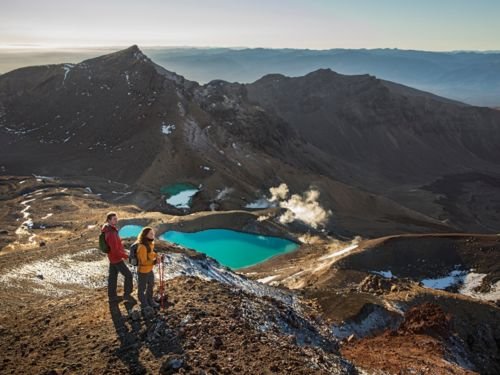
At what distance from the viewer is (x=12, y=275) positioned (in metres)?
25.3

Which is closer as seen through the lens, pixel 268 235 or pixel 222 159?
pixel 268 235

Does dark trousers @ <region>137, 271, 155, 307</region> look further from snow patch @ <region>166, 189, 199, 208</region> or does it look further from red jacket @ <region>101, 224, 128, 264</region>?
snow patch @ <region>166, 189, 199, 208</region>

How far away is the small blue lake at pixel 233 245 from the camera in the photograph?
56500 millimetres

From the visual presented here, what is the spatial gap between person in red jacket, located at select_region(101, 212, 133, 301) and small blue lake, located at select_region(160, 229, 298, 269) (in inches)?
1486

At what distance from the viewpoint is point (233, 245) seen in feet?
197

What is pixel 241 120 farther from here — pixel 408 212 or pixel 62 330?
pixel 62 330

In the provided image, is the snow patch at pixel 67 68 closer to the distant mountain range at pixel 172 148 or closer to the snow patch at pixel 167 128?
the distant mountain range at pixel 172 148

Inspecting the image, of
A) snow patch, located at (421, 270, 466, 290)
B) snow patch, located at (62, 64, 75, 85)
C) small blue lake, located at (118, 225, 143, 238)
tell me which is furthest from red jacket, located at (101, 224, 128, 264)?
snow patch, located at (62, 64, 75, 85)

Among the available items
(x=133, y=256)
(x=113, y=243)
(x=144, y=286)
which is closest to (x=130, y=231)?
(x=113, y=243)

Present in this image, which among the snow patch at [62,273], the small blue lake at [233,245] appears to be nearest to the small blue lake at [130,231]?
the small blue lake at [233,245]

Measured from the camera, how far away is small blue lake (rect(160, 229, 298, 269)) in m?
56.5

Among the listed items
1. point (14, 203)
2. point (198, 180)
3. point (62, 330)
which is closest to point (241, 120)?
point (198, 180)

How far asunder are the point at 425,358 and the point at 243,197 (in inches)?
2804

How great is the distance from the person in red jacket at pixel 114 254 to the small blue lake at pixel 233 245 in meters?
37.7
